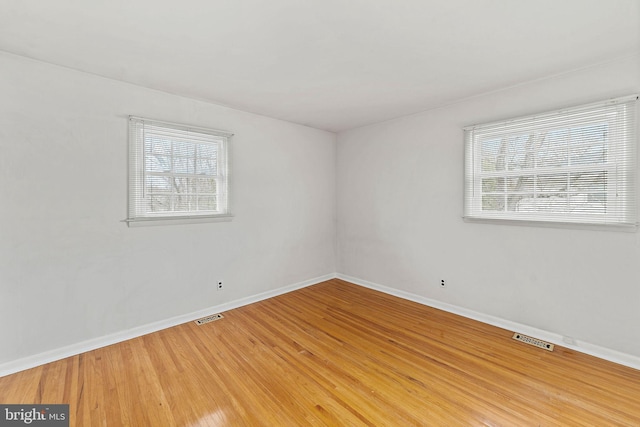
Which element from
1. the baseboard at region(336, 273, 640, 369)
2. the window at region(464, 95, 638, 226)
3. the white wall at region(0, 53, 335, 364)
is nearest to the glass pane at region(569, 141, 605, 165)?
the window at region(464, 95, 638, 226)

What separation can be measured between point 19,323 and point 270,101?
10.1 feet

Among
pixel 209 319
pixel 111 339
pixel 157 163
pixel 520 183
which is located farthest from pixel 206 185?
pixel 520 183

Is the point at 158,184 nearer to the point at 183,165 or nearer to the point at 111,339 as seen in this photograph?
the point at 183,165

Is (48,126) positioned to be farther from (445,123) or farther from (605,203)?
(605,203)

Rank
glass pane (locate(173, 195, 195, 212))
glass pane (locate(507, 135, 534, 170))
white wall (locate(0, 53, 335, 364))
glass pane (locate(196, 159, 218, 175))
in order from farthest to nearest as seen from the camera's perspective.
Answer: glass pane (locate(196, 159, 218, 175)) < glass pane (locate(173, 195, 195, 212)) < glass pane (locate(507, 135, 534, 170)) < white wall (locate(0, 53, 335, 364))

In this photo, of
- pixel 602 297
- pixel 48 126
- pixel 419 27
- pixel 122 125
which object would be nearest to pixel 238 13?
pixel 419 27

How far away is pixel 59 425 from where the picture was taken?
1691mm

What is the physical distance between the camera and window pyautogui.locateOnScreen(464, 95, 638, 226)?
232 centimetres

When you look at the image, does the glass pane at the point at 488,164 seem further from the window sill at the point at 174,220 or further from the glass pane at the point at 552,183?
the window sill at the point at 174,220

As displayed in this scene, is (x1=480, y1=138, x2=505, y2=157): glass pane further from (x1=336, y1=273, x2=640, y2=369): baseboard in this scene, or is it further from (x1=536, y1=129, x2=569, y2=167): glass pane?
(x1=336, y1=273, x2=640, y2=369): baseboard

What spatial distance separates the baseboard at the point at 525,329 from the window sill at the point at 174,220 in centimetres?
249

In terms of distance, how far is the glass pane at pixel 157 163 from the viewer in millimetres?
2885

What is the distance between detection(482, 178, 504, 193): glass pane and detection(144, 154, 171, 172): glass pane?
356 cm

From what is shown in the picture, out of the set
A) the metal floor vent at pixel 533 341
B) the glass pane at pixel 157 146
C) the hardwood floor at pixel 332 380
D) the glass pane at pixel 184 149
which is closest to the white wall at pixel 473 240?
the metal floor vent at pixel 533 341
